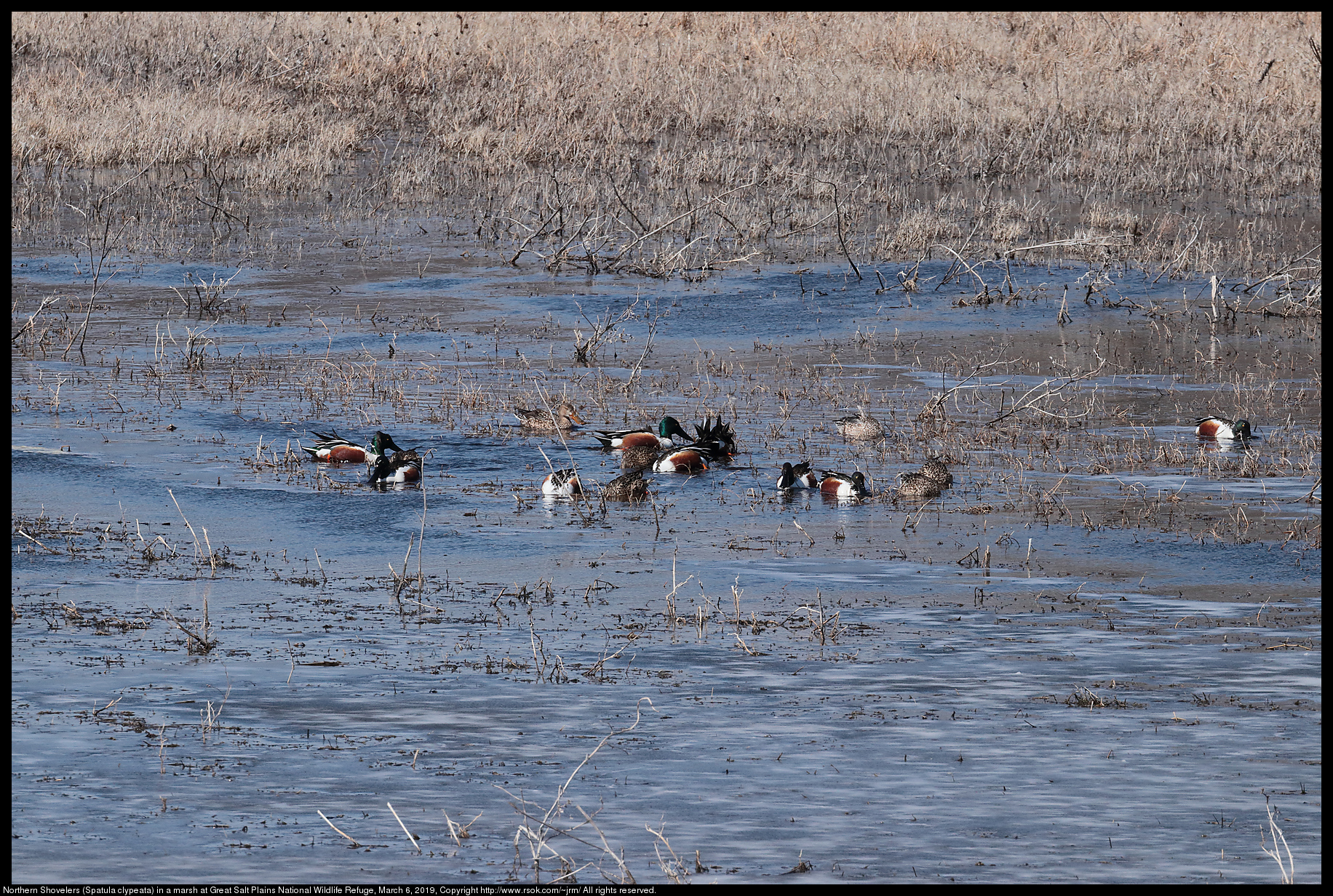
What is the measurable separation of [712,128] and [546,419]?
15.1m

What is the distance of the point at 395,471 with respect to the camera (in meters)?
10.8

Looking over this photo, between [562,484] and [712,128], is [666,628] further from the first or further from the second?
[712,128]

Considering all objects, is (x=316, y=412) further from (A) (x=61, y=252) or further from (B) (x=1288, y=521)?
(A) (x=61, y=252)

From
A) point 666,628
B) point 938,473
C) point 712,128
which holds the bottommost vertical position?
point 666,628

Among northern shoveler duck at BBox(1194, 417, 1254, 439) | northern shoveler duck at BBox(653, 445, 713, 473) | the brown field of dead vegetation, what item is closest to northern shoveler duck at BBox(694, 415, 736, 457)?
northern shoveler duck at BBox(653, 445, 713, 473)

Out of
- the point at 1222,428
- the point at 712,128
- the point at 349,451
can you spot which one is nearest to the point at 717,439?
the point at 349,451

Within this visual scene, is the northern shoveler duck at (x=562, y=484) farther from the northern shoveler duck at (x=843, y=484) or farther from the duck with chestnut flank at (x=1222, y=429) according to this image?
the duck with chestnut flank at (x=1222, y=429)

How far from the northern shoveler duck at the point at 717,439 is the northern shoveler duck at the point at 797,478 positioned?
0.89 metres

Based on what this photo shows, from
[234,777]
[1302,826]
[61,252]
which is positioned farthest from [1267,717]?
[61,252]

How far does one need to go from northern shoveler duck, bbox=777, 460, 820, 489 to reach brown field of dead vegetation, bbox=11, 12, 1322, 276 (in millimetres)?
6963

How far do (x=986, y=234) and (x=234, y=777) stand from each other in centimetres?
1575

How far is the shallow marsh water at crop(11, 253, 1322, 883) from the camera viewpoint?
5246mm

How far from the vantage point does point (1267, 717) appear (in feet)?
20.8

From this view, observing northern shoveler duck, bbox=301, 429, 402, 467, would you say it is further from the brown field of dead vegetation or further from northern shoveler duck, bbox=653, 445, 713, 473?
the brown field of dead vegetation
